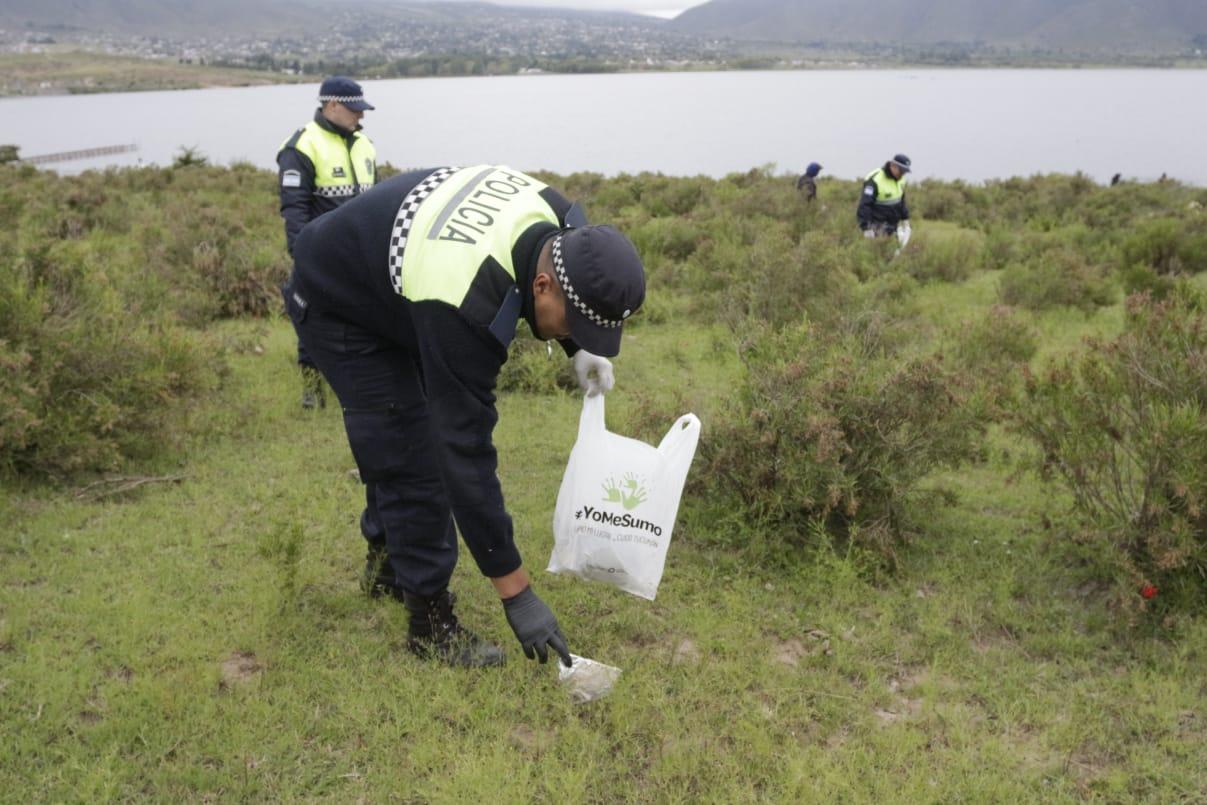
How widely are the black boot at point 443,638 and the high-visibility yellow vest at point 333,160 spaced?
349 centimetres

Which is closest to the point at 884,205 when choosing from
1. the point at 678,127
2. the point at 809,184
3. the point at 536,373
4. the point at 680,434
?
the point at 809,184

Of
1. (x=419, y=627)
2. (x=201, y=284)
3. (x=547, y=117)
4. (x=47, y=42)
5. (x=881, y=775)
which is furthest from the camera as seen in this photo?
(x=47, y=42)

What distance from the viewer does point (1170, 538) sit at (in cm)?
337

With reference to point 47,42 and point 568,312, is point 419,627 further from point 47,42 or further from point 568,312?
point 47,42

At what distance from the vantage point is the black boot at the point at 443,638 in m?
3.15

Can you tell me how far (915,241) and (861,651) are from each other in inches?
338

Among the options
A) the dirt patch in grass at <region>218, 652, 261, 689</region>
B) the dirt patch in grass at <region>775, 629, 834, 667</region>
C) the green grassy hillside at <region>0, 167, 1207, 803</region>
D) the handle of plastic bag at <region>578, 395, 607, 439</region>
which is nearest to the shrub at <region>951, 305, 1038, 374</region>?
the green grassy hillside at <region>0, 167, 1207, 803</region>

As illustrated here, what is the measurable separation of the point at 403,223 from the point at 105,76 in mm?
88509

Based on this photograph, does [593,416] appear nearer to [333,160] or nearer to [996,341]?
[333,160]

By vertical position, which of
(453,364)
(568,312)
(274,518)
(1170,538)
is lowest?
(274,518)

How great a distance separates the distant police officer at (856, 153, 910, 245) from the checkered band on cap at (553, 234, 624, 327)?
31.2 feet

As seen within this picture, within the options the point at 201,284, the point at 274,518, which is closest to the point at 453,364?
the point at 274,518

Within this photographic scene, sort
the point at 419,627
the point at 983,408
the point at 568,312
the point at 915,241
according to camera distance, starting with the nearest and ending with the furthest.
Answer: the point at 568,312
the point at 419,627
the point at 983,408
the point at 915,241

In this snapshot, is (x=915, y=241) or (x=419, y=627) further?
(x=915, y=241)
